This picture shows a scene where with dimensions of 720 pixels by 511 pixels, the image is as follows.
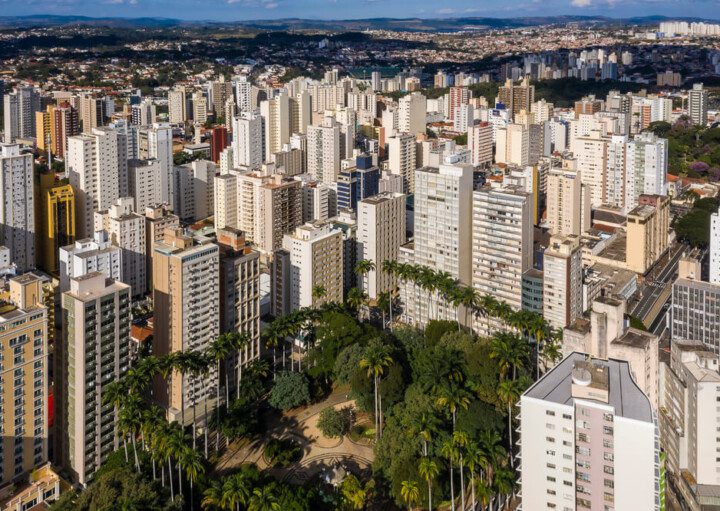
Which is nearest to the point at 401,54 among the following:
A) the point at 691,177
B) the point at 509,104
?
the point at 509,104

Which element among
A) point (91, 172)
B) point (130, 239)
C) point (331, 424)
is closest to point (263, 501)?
point (331, 424)

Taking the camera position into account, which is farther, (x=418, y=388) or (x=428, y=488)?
(x=418, y=388)

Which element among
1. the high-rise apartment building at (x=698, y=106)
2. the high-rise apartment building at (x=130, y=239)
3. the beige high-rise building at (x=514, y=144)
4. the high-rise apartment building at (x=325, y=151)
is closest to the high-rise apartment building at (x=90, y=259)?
the high-rise apartment building at (x=130, y=239)

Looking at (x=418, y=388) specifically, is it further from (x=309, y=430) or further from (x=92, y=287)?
(x=92, y=287)

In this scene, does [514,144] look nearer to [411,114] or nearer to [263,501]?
[411,114]

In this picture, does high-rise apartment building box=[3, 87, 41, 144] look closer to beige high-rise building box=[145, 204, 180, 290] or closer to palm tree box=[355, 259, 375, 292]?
beige high-rise building box=[145, 204, 180, 290]
